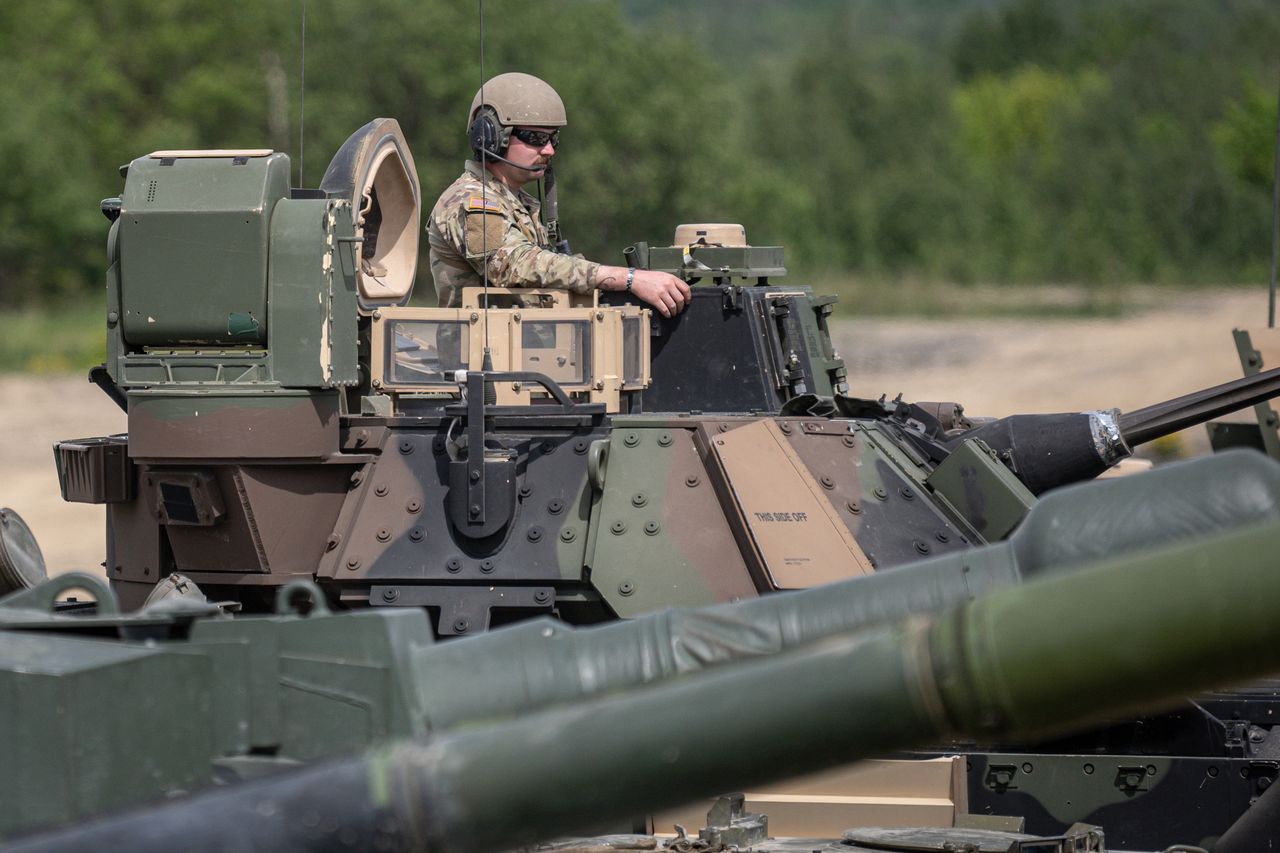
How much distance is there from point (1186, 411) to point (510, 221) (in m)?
2.86

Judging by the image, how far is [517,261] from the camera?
7641 mm

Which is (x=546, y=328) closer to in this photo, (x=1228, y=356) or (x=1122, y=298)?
(x=1228, y=356)

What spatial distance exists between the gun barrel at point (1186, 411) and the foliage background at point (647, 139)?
63.5ft

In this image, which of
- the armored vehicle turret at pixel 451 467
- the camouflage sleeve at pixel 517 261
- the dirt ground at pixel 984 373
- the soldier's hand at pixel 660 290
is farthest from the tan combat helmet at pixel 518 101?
the dirt ground at pixel 984 373

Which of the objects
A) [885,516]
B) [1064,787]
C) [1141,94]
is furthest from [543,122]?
[1141,94]

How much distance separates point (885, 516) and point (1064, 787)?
111cm

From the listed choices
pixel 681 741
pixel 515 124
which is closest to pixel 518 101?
pixel 515 124

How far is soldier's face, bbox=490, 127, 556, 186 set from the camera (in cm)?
799

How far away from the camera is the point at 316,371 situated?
688cm

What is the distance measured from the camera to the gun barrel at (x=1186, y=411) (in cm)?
791

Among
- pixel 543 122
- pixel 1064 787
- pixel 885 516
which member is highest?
pixel 543 122

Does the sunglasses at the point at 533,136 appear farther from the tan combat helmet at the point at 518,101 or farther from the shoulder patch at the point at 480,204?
the shoulder patch at the point at 480,204

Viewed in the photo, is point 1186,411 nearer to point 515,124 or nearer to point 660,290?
point 660,290

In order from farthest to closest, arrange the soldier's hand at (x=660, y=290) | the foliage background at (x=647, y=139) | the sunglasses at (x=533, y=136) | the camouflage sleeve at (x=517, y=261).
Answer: the foliage background at (x=647, y=139) → the sunglasses at (x=533, y=136) → the soldier's hand at (x=660, y=290) → the camouflage sleeve at (x=517, y=261)
